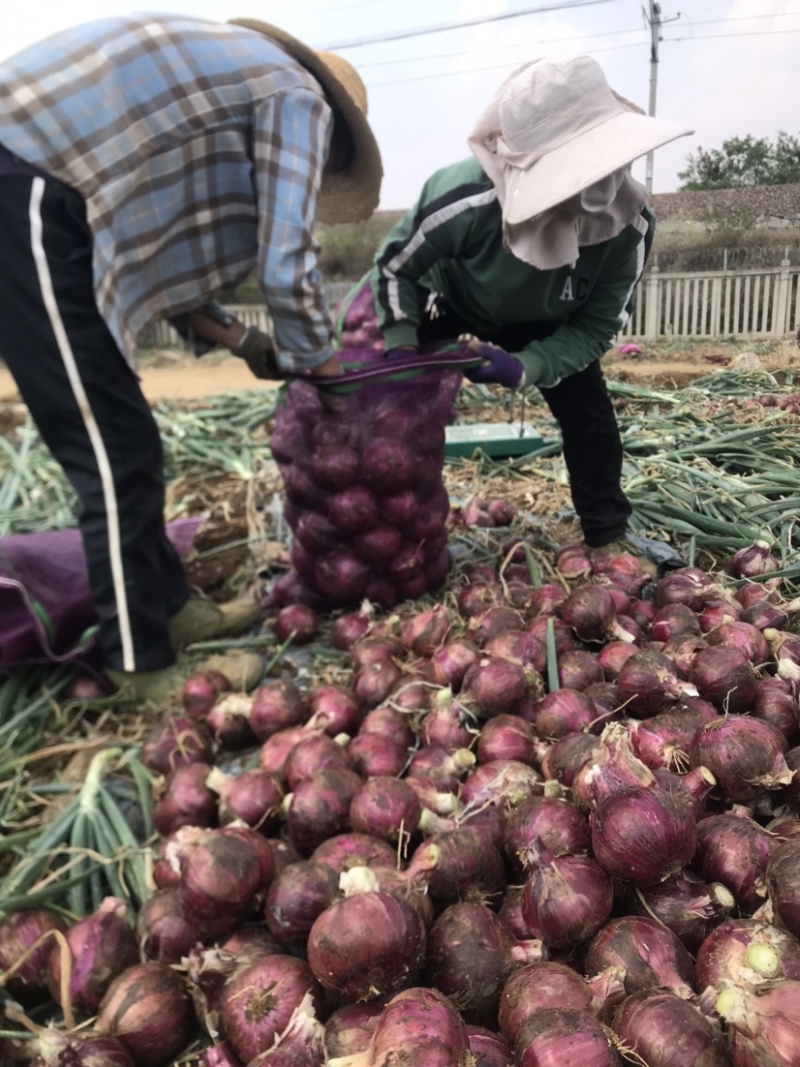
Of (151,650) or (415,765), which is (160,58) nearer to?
(151,650)

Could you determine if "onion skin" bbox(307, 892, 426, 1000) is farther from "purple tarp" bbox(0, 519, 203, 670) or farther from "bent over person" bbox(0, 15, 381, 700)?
"purple tarp" bbox(0, 519, 203, 670)

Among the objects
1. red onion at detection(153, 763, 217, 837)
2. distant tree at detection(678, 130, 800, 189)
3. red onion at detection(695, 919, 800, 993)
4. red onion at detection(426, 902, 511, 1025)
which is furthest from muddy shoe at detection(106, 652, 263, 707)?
distant tree at detection(678, 130, 800, 189)

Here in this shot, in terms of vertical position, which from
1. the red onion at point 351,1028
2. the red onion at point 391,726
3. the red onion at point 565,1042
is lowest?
the red onion at point 391,726

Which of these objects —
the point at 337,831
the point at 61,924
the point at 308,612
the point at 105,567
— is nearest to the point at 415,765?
the point at 337,831

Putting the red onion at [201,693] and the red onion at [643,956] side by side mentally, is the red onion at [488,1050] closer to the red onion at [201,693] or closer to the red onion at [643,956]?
the red onion at [643,956]

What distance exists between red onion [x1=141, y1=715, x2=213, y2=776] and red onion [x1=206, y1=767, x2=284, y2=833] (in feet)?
0.87

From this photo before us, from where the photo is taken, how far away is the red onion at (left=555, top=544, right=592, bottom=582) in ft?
6.34

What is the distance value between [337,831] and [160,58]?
1.65 m

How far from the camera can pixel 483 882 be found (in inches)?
38.0

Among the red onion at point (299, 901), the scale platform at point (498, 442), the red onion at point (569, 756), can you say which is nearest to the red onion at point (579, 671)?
the red onion at point (569, 756)

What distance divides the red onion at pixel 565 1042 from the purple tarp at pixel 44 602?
1535mm

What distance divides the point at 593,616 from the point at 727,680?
35 cm

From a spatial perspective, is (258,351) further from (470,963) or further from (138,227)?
(470,963)

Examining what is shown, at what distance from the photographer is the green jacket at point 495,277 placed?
1.95 m
